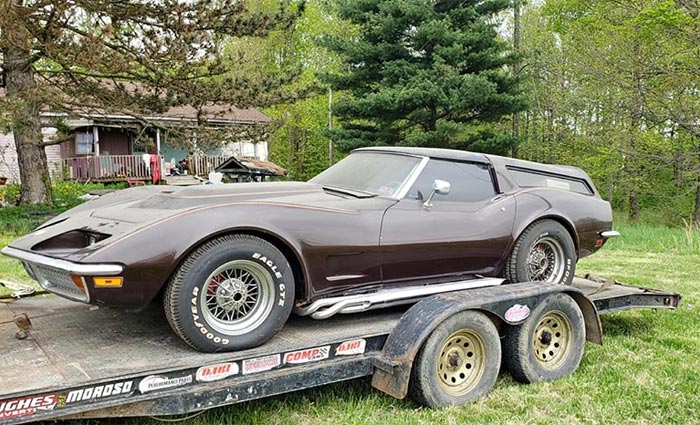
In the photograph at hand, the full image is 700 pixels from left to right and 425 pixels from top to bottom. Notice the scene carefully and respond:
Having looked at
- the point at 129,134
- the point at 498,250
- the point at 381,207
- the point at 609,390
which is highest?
the point at 129,134

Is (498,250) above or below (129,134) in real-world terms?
below

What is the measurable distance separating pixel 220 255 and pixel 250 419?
1000 mm

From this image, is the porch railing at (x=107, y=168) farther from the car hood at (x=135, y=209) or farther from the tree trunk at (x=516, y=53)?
the car hood at (x=135, y=209)

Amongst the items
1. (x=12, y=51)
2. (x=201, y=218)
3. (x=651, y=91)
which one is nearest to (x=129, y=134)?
(x=12, y=51)

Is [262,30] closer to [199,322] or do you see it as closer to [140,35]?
[140,35]

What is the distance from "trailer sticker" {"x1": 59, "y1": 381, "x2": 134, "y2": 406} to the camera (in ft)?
8.38

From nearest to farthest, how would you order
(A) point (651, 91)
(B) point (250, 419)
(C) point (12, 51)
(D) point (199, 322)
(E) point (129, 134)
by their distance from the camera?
(D) point (199, 322)
(B) point (250, 419)
(C) point (12, 51)
(A) point (651, 91)
(E) point (129, 134)

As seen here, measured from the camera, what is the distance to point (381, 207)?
12.9 ft

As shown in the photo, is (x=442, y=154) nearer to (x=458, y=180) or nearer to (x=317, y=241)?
(x=458, y=180)

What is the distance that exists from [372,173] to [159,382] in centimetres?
234

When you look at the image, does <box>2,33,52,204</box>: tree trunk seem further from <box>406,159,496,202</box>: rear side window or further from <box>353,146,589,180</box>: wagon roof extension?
<box>406,159,496,202</box>: rear side window

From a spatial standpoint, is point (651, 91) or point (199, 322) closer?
point (199, 322)

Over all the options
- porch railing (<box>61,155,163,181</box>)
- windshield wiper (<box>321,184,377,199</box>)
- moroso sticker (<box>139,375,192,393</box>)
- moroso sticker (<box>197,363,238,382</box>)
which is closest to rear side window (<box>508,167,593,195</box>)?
windshield wiper (<box>321,184,377,199</box>)

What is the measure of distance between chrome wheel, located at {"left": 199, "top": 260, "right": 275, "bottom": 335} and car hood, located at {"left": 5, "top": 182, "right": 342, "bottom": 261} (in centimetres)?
39
